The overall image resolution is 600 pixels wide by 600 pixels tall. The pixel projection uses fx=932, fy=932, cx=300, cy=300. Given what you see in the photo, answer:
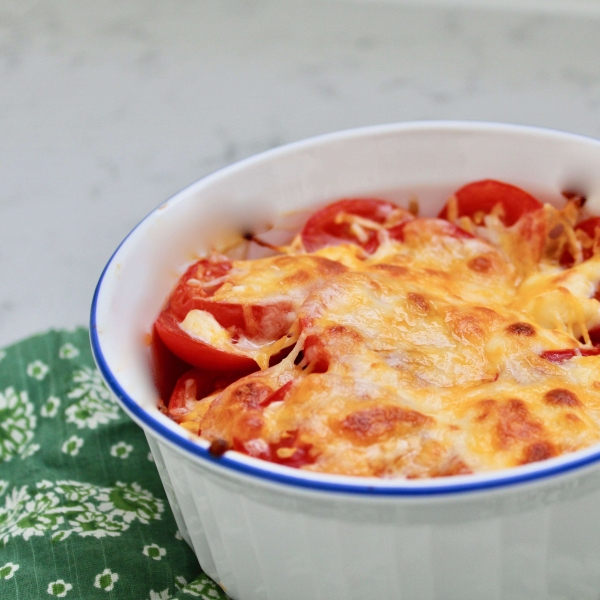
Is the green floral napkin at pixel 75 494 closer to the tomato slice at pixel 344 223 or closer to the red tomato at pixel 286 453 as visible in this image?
the red tomato at pixel 286 453

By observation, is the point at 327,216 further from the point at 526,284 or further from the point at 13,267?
the point at 13,267

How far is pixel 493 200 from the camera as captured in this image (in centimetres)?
249

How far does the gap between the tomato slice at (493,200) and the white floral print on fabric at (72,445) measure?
1.15 metres

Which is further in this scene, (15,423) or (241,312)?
(15,423)

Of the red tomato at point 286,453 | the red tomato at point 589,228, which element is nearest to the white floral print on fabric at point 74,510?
the red tomato at point 286,453

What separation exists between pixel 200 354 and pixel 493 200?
95cm

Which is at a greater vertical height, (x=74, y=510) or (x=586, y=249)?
(x=586, y=249)

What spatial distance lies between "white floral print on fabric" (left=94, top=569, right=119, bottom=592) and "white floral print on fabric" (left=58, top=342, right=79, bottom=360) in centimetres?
82

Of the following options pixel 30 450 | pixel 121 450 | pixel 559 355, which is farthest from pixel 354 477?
pixel 30 450

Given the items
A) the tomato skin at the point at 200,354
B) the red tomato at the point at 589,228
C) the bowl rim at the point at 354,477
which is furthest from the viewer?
the red tomato at the point at 589,228

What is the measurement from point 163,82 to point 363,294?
2.65 m

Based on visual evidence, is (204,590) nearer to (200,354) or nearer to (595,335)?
(200,354)

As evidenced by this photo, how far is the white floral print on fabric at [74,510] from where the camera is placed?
217cm

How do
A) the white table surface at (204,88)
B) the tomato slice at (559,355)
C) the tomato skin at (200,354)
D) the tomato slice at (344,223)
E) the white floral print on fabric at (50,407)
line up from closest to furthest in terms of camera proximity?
the tomato slice at (559,355) → the tomato skin at (200,354) → the tomato slice at (344,223) → the white floral print on fabric at (50,407) → the white table surface at (204,88)
